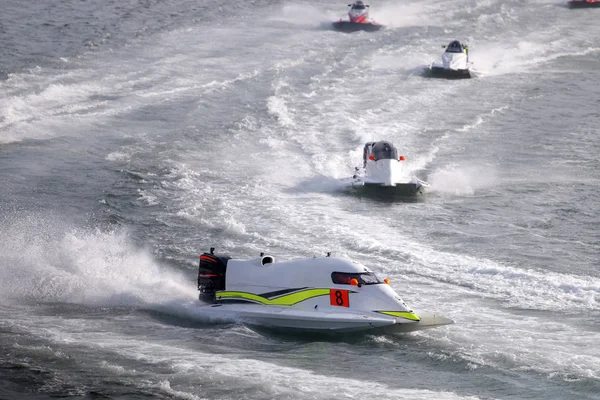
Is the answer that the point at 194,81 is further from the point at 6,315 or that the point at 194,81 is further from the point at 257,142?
the point at 6,315

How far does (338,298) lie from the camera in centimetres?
2612

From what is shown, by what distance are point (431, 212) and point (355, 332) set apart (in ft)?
40.2

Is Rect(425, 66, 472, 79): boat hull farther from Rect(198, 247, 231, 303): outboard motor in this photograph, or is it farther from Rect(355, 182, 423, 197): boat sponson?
Rect(198, 247, 231, 303): outboard motor

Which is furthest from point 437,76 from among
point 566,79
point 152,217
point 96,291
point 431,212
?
point 96,291

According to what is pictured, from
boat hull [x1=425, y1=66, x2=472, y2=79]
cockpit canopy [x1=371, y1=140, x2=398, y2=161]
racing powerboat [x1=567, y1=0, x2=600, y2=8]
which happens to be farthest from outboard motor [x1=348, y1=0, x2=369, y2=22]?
cockpit canopy [x1=371, y1=140, x2=398, y2=161]

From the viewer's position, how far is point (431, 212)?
3738cm

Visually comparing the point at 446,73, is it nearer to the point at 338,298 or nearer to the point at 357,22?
the point at 357,22

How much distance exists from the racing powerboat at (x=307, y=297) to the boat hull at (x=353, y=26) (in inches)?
1526

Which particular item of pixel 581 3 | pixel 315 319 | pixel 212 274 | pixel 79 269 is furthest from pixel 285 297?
pixel 581 3

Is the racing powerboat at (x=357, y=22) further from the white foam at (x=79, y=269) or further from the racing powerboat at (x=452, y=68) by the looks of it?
the white foam at (x=79, y=269)

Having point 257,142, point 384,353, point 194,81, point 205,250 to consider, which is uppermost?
point 194,81

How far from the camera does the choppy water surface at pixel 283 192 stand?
2352 centimetres

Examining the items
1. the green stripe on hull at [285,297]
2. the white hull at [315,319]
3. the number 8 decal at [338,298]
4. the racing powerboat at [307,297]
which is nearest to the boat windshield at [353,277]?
the racing powerboat at [307,297]

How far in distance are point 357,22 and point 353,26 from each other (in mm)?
457
